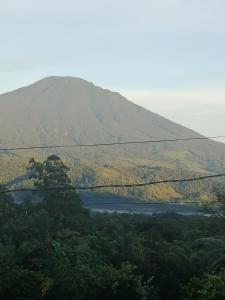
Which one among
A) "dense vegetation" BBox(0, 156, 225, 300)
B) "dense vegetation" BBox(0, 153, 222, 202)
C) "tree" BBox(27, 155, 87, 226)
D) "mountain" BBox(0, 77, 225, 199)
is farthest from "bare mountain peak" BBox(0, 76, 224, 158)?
"dense vegetation" BBox(0, 156, 225, 300)

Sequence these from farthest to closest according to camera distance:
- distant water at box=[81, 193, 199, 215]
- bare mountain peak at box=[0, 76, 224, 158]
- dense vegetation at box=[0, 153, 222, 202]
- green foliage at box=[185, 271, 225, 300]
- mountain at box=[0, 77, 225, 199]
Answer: bare mountain peak at box=[0, 76, 224, 158], mountain at box=[0, 77, 225, 199], dense vegetation at box=[0, 153, 222, 202], distant water at box=[81, 193, 199, 215], green foliage at box=[185, 271, 225, 300]

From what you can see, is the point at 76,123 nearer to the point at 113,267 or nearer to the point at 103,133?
the point at 103,133

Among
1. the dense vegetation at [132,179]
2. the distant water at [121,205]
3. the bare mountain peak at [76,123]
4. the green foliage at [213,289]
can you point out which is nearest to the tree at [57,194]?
the green foliage at [213,289]

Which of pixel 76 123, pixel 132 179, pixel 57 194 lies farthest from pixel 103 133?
pixel 57 194

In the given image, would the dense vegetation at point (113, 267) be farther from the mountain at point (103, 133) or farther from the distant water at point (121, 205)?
the mountain at point (103, 133)

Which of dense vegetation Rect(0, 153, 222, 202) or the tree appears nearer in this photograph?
the tree

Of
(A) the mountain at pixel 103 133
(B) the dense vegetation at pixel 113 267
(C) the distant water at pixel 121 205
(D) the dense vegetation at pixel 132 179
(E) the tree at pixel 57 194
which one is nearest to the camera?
(B) the dense vegetation at pixel 113 267

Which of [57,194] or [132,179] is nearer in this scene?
[57,194]

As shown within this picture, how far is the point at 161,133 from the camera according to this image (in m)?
169

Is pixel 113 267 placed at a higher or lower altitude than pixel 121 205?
higher

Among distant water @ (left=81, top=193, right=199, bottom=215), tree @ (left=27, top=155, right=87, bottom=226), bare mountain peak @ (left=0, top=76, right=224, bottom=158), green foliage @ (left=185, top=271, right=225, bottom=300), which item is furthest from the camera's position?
bare mountain peak @ (left=0, top=76, right=224, bottom=158)

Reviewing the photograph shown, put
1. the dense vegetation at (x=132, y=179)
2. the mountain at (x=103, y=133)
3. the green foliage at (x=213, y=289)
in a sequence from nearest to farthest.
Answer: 1. the green foliage at (x=213, y=289)
2. the dense vegetation at (x=132, y=179)
3. the mountain at (x=103, y=133)

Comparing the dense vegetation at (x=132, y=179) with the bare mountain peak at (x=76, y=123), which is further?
the bare mountain peak at (x=76, y=123)

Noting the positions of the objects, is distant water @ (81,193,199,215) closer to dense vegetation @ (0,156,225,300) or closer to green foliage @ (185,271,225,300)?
dense vegetation @ (0,156,225,300)
